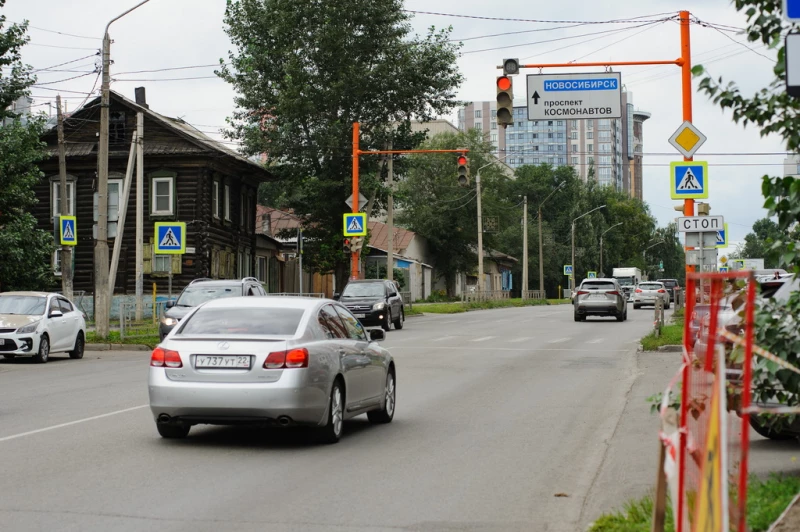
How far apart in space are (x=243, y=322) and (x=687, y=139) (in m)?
11.7

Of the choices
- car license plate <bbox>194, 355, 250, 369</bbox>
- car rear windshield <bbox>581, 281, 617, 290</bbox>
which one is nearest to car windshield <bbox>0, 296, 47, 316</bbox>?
car license plate <bbox>194, 355, 250, 369</bbox>

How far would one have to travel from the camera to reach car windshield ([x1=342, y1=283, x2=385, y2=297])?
35.8 m

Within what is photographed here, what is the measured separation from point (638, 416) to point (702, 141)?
878cm

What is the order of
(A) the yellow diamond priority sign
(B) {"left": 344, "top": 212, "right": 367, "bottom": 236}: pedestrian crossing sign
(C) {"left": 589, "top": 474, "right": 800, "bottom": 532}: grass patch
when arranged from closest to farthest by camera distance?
(C) {"left": 589, "top": 474, "right": 800, "bottom": 532}: grass patch, (A) the yellow diamond priority sign, (B) {"left": 344, "top": 212, "right": 367, "bottom": 236}: pedestrian crossing sign

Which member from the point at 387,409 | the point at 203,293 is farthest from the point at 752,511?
the point at 203,293

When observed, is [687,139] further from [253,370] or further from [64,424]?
[64,424]

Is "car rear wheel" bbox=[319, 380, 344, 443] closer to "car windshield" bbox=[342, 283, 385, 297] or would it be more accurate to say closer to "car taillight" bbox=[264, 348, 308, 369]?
"car taillight" bbox=[264, 348, 308, 369]

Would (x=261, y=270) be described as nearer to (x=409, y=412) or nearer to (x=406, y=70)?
(x=406, y=70)

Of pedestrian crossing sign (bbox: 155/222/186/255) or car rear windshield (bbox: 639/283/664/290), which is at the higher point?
pedestrian crossing sign (bbox: 155/222/186/255)

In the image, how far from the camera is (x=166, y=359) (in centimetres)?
1051

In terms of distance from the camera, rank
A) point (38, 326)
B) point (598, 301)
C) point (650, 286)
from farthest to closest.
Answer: point (650, 286) < point (598, 301) < point (38, 326)

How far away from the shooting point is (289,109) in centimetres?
4978

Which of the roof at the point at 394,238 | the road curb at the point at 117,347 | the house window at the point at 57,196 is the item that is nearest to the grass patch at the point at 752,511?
the road curb at the point at 117,347

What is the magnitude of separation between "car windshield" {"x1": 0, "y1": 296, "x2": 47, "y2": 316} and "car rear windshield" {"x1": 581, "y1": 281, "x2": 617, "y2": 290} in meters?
24.5
